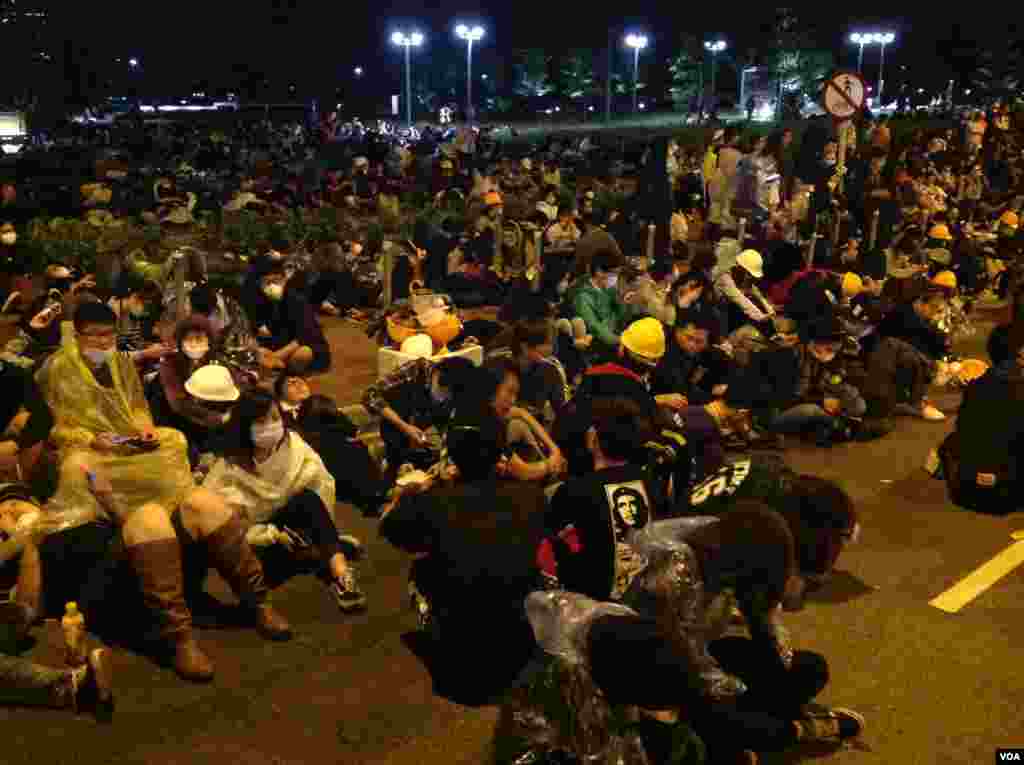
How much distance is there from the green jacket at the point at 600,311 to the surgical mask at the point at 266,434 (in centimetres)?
423

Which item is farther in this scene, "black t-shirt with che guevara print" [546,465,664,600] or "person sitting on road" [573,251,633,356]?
"person sitting on road" [573,251,633,356]

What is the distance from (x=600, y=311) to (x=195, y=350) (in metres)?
3.79

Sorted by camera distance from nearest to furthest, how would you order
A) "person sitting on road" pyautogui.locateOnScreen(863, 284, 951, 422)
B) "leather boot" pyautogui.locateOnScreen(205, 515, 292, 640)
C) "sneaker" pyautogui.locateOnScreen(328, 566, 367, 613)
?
"leather boot" pyautogui.locateOnScreen(205, 515, 292, 640) < "sneaker" pyautogui.locateOnScreen(328, 566, 367, 613) < "person sitting on road" pyautogui.locateOnScreen(863, 284, 951, 422)

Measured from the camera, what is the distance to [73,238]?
13430 mm

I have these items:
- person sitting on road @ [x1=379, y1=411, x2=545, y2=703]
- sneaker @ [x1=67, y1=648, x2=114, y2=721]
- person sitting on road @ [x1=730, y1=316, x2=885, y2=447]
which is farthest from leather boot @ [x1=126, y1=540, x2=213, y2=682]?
person sitting on road @ [x1=730, y1=316, x2=885, y2=447]

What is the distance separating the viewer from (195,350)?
7.25 metres

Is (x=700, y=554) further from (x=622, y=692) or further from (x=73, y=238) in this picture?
(x=73, y=238)

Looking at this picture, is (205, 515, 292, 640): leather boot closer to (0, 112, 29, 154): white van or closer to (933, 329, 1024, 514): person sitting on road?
(933, 329, 1024, 514): person sitting on road

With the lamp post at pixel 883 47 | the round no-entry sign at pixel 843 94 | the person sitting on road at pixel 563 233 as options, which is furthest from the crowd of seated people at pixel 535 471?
the lamp post at pixel 883 47

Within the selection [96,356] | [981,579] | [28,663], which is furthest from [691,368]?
[28,663]

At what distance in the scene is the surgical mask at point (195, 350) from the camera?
7238 mm

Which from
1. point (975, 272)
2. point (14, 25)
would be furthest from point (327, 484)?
point (14, 25)

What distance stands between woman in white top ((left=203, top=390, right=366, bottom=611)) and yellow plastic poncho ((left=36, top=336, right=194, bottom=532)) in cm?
28

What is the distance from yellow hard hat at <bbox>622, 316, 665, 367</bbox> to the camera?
7605 mm
